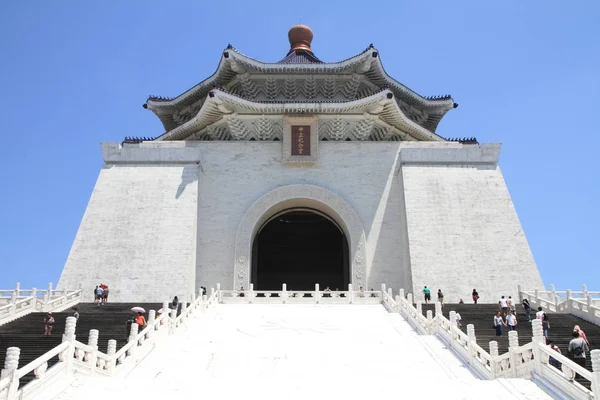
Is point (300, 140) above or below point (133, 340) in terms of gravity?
above

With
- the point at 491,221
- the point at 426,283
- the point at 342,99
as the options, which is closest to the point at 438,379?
the point at 426,283

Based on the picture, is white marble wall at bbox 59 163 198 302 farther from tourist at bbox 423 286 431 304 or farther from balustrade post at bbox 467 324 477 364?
balustrade post at bbox 467 324 477 364

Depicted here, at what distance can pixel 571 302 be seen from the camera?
53.2 ft

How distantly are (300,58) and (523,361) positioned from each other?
1907 cm

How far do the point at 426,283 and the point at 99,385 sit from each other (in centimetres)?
1290

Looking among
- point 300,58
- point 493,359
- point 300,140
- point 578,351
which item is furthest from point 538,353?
point 300,58

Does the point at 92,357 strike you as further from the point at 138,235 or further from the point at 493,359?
the point at 138,235

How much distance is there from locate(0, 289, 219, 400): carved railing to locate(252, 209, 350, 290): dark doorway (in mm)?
16464

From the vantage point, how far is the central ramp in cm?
868

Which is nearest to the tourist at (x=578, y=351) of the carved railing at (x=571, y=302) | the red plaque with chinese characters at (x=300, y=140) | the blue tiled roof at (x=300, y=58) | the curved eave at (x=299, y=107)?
the carved railing at (x=571, y=302)

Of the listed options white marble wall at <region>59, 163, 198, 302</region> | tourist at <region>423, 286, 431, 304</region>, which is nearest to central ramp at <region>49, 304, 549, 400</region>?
tourist at <region>423, 286, 431, 304</region>

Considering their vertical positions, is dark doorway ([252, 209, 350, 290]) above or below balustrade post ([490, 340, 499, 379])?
above

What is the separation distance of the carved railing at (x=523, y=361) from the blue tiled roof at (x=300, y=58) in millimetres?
15271

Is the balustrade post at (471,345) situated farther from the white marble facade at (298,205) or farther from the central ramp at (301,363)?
the white marble facade at (298,205)
